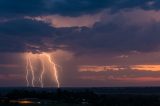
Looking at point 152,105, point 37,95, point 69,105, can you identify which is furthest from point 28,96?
point 152,105

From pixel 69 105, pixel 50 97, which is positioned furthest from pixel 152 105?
pixel 50 97

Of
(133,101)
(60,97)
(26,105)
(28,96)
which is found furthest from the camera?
(28,96)

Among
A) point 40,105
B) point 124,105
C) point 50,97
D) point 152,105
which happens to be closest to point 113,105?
point 124,105

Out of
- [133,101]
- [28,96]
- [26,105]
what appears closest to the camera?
[26,105]

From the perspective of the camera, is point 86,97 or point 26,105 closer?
point 26,105

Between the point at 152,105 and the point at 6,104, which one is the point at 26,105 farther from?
the point at 152,105

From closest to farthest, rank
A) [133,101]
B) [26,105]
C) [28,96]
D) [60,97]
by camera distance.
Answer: [26,105] → [133,101] → [60,97] → [28,96]

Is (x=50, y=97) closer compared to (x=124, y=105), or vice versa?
(x=124, y=105)

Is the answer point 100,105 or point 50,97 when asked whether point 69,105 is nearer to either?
point 100,105
